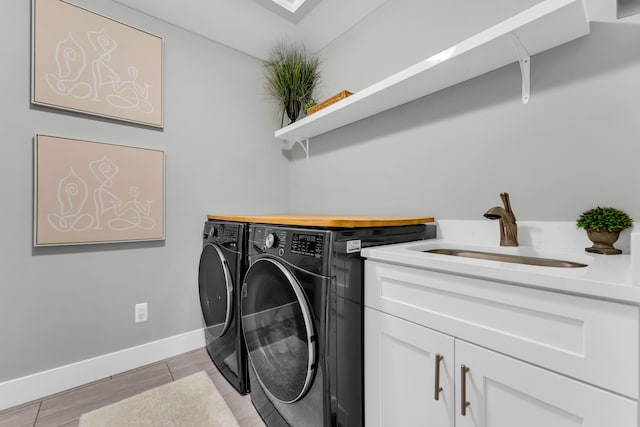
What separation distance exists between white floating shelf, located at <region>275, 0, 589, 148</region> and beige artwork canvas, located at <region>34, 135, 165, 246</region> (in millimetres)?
1356

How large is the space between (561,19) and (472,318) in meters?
1.11

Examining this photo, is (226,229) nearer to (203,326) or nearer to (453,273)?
(203,326)

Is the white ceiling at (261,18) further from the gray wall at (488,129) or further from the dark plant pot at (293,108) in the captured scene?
the dark plant pot at (293,108)

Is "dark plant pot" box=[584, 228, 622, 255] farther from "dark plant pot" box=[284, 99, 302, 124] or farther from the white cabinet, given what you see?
"dark plant pot" box=[284, 99, 302, 124]

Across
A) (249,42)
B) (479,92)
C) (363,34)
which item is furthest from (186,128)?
(479,92)

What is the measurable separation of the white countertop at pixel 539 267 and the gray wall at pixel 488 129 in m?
0.10

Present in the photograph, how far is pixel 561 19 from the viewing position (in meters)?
0.99

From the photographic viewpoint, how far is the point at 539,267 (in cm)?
74

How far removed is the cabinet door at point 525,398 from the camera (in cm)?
60

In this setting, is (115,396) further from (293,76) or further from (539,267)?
(293,76)

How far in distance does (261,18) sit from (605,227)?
2.31 metres

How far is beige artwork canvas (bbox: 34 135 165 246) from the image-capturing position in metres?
1.56

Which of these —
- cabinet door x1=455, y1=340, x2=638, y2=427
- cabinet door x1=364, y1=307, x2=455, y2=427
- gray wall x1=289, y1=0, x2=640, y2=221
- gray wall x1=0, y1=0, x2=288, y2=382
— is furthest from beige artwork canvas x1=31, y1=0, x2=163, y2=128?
cabinet door x1=455, y1=340, x2=638, y2=427

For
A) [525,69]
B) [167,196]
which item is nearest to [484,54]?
[525,69]
